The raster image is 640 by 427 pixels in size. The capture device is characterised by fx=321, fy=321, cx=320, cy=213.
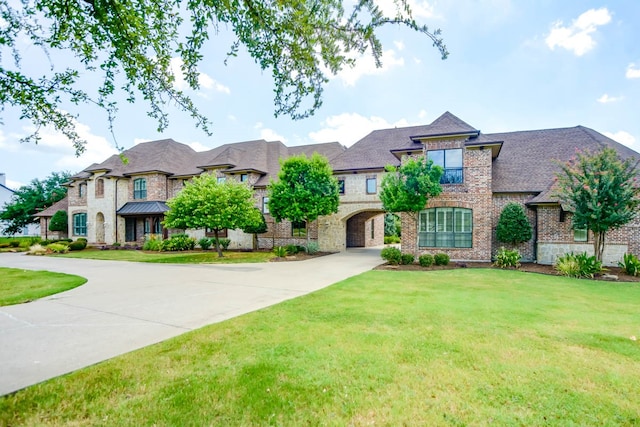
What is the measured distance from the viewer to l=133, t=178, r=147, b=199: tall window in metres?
28.2

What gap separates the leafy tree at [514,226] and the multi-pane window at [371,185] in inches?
321

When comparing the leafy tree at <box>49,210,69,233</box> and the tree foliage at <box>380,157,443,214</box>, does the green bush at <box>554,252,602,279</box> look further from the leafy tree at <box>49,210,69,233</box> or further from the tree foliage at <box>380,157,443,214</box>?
the leafy tree at <box>49,210,69,233</box>

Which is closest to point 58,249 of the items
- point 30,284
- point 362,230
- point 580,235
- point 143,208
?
point 143,208

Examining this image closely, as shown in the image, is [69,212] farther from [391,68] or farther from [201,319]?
[391,68]

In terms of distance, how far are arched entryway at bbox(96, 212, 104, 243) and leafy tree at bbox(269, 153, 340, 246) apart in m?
19.7

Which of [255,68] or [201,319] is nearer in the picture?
[255,68]

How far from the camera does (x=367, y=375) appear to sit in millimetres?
3861

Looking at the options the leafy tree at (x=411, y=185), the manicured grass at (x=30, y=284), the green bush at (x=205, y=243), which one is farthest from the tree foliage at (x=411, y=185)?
the green bush at (x=205, y=243)

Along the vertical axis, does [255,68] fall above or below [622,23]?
below

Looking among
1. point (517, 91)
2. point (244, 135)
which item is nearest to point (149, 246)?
point (244, 135)

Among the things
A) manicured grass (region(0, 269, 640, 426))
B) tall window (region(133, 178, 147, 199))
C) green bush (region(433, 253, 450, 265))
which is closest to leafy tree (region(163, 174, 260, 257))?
green bush (region(433, 253, 450, 265))

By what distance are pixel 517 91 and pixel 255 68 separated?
1378 centimetres

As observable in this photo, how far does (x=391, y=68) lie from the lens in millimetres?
4641

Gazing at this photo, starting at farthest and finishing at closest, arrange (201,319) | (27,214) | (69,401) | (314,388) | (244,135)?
(27,214)
(244,135)
(201,319)
(314,388)
(69,401)
